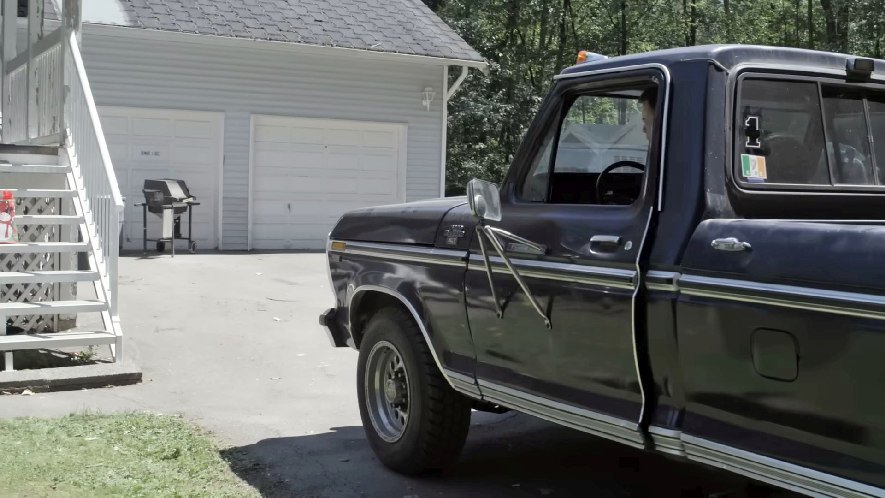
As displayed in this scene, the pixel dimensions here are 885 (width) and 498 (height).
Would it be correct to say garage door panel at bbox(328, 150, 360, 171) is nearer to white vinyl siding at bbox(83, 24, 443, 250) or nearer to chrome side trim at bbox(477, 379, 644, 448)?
white vinyl siding at bbox(83, 24, 443, 250)

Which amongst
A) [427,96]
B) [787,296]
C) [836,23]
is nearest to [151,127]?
[427,96]

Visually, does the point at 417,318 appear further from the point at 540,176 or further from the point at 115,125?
the point at 115,125

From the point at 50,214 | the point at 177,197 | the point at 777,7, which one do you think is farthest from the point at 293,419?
the point at 777,7

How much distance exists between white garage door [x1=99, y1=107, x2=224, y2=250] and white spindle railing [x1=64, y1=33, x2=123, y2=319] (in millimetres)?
6300

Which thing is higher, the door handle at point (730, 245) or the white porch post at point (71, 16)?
the white porch post at point (71, 16)

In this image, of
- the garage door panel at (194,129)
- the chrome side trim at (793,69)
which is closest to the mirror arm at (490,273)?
the chrome side trim at (793,69)

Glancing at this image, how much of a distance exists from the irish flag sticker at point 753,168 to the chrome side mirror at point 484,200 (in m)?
1.08

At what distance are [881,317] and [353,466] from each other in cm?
349

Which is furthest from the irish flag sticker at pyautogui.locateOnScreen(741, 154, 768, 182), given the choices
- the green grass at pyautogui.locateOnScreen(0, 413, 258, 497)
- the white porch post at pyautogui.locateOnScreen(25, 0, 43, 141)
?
the white porch post at pyautogui.locateOnScreen(25, 0, 43, 141)

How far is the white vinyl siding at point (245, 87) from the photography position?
51.5ft

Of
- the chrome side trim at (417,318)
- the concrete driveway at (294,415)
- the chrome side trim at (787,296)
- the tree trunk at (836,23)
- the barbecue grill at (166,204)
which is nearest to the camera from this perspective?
the chrome side trim at (787,296)

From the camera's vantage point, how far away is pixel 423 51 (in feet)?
57.4

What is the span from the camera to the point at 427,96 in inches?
711

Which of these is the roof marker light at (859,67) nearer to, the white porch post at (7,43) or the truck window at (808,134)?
the truck window at (808,134)
